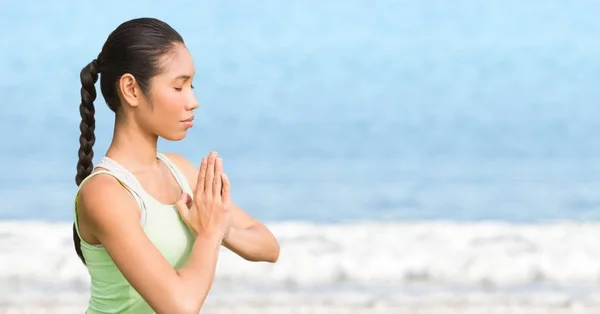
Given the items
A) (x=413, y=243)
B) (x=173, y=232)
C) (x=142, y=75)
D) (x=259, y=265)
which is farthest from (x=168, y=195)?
(x=413, y=243)

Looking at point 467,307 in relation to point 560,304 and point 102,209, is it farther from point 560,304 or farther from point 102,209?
point 102,209

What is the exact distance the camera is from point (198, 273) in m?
1.99

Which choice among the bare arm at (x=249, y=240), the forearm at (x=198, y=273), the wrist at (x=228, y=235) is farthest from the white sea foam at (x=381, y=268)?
the forearm at (x=198, y=273)

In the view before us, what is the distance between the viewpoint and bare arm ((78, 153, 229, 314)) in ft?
6.42

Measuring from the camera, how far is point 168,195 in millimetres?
2230

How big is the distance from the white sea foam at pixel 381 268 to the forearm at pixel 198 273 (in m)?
4.39

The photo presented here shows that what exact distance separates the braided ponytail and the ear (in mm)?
103

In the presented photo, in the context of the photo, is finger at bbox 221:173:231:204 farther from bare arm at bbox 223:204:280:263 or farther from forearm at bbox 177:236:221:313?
bare arm at bbox 223:204:280:263

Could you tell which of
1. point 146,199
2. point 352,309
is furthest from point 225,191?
point 352,309

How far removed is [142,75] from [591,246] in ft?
25.2

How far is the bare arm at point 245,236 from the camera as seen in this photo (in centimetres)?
233

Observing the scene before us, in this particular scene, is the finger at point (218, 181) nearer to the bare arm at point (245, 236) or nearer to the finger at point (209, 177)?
the finger at point (209, 177)

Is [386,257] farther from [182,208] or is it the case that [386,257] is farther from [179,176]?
[182,208]

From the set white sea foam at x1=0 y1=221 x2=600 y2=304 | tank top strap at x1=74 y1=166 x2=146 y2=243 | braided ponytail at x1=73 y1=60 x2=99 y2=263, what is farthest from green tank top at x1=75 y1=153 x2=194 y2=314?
white sea foam at x1=0 y1=221 x2=600 y2=304
